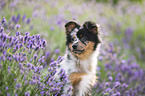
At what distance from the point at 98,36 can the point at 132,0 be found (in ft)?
37.1

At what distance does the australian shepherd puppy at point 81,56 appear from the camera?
3.00m

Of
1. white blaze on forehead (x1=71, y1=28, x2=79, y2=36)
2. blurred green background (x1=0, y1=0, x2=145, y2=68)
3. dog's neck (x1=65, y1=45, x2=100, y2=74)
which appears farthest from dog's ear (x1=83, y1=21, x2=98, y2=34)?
blurred green background (x1=0, y1=0, x2=145, y2=68)

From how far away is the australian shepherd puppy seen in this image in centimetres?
300

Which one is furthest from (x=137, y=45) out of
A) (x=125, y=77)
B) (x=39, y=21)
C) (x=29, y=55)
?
→ (x=29, y=55)

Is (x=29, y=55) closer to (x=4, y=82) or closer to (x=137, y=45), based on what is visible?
(x=4, y=82)

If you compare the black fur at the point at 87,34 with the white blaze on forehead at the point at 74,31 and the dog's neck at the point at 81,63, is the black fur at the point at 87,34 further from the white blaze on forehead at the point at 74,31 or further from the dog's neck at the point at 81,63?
the dog's neck at the point at 81,63

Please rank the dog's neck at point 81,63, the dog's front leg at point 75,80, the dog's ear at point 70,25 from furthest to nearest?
the dog's ear at point 70,25 → the dog's neck at point 81,63 → the dog's front leg at point 75,80

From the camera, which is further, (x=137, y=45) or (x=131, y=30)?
(x=131, y=30)

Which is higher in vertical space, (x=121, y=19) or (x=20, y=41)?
(x=121, y=19)

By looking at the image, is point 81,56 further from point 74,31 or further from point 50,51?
point 50,51

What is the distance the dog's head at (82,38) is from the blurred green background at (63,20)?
3.12 feet

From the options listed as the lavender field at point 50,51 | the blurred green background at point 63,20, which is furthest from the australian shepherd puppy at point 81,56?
the blurred green background at point 63,20

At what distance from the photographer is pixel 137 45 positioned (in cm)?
764

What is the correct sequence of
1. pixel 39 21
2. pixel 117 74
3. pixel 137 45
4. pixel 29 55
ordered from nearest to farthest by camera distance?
1. pixel 29 55
2. pixel 117 74
3. pixel 39 21
4. pixel 137 45
